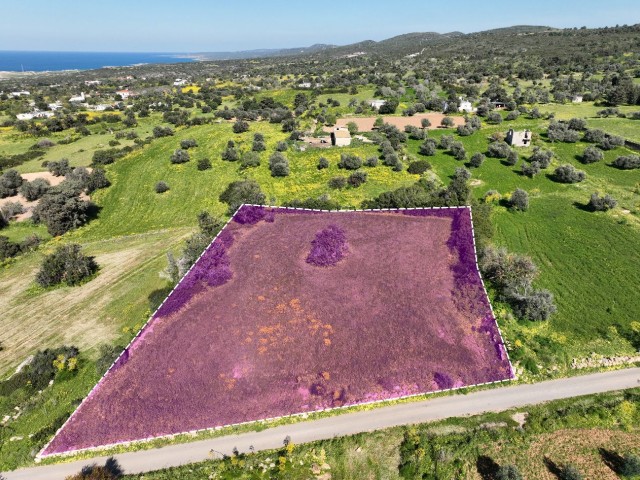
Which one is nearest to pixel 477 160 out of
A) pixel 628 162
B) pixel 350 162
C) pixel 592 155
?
pixel 592 155

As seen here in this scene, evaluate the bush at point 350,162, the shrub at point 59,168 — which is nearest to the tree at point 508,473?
the bush at point 350,162

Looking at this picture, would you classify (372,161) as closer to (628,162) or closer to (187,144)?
(628,162)

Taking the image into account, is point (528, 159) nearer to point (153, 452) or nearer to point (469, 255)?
point (469, 255)

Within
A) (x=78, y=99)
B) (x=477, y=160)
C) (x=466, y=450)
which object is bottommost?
(x=466, y=450)

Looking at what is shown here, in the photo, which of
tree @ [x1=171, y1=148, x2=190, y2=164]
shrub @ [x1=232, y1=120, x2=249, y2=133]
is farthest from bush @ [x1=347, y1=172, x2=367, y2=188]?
shrub @ [x1=232, y1=120, x2=249, y2=133]

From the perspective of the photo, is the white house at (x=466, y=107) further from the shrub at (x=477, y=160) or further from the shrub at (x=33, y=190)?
the shrub at (x=33, y=190)
